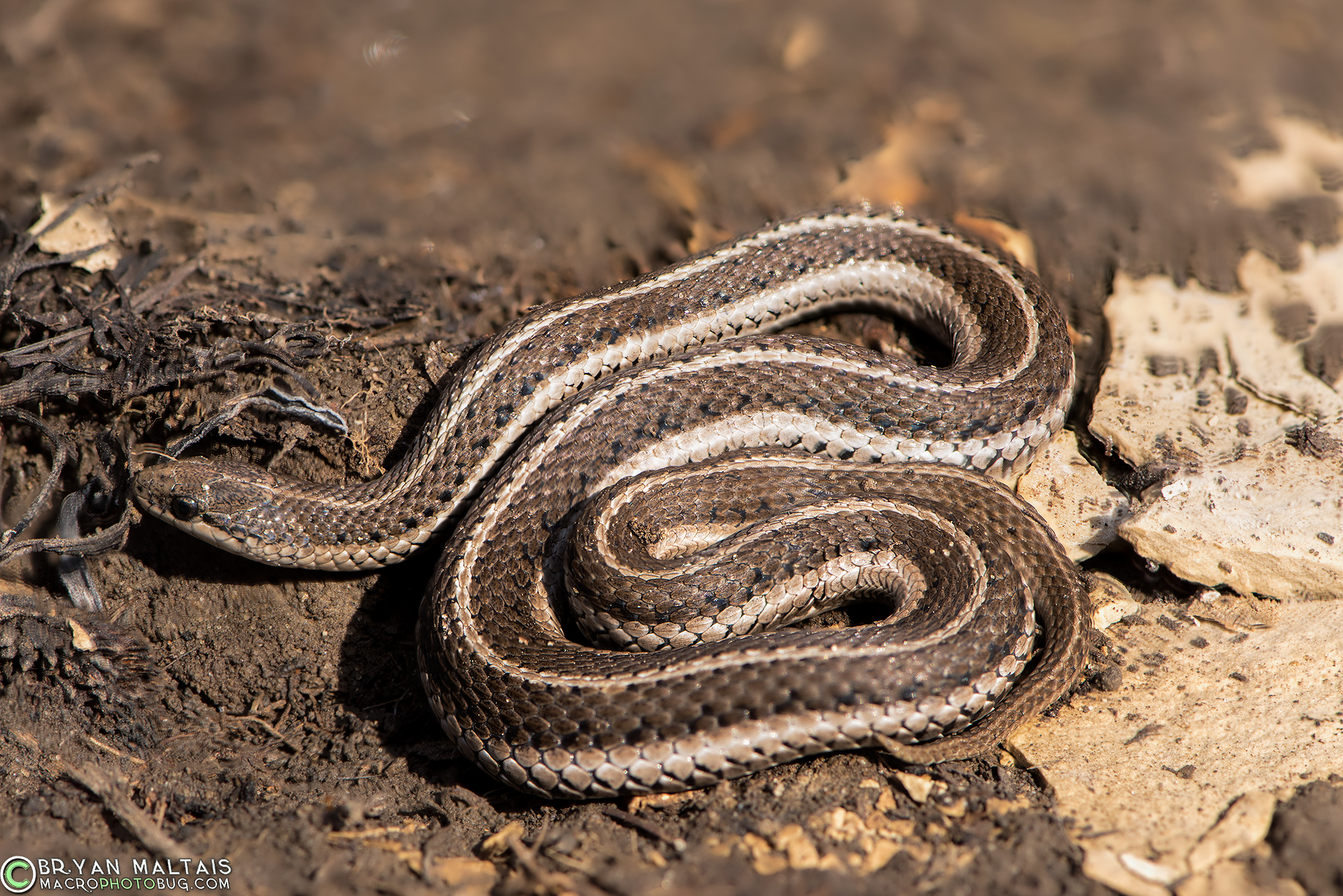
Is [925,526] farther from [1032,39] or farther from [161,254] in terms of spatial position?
[1032,39]

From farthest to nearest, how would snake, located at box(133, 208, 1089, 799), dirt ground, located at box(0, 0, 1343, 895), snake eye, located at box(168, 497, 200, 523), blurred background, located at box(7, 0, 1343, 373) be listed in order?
blurred background, located at box(7, 0, 1343, 373) → snake eye, located at box(168, 497, 200, 523) → snake, located at box(133, 208, 1089, 799) → dirt ground, located at box(0, 0, 1343, 895)

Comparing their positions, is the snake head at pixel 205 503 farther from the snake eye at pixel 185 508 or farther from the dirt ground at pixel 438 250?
the dirt ground at pixel 438 250

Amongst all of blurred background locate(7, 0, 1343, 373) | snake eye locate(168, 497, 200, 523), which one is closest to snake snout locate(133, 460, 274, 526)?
snake eye locate(168, 497, 200, 523)

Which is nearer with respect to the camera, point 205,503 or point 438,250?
point 205,503

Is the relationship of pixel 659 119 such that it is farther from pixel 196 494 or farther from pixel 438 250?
pixel 196 494

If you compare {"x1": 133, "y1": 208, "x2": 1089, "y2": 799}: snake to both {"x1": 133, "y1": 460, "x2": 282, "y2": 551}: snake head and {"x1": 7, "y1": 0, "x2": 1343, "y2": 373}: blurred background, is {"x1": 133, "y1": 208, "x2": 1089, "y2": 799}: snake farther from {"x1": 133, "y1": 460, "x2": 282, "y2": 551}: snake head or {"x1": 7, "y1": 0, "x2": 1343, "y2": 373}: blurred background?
{"x1": 7, "y1": 0, "x2": 1343, "y2": 373}: blurred background

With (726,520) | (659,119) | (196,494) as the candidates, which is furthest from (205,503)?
(659,119)

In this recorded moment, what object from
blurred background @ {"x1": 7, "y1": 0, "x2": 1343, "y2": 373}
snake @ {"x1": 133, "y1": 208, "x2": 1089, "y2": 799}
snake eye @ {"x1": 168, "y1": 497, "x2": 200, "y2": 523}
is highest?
blurred background @ {"x1": 7, "y1": 0, "x2": 1343, "y2": 373}
